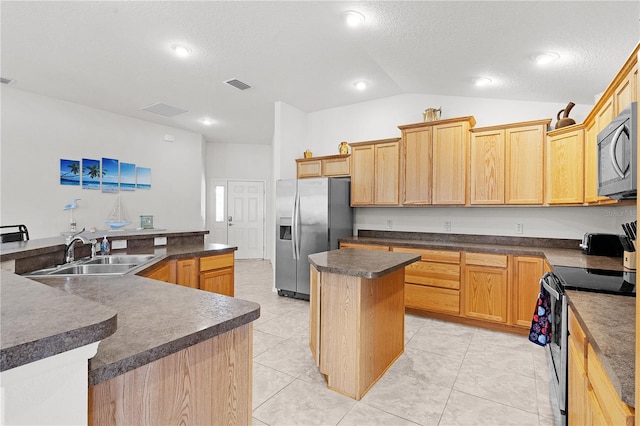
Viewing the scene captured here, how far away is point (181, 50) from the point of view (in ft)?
10.5

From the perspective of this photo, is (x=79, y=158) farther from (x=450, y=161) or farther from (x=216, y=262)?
(x=450, y=161)

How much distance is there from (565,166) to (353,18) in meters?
2.40

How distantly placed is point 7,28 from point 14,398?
12.4ft

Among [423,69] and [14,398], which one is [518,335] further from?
[14,398]

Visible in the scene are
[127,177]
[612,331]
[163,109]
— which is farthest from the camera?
[127,177]

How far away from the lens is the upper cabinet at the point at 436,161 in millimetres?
3736

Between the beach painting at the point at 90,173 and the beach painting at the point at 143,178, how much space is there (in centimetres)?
61

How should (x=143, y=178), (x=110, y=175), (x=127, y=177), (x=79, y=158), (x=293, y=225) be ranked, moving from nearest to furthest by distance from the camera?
(x=293, y=225) < (x=79, y=158) < (x=110, y=175) < (x=127, y=177) < (x=143, y=178)

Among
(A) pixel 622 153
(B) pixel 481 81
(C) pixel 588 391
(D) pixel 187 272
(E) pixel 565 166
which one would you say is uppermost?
(B) pixel 481 81

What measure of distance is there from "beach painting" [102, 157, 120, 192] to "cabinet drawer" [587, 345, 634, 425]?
6.05 meters

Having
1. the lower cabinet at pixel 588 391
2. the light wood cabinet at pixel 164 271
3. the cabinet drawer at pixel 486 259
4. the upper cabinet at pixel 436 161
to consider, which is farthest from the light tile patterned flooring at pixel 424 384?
the upper cabinet at pixel 436 161

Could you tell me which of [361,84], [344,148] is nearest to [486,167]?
[361,84]

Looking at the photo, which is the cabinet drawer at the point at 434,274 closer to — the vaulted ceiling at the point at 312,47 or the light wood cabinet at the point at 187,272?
the vaulted ceiling at the point at 312,47

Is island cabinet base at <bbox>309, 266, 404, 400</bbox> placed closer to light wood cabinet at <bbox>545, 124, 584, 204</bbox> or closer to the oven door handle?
the oven door handle
